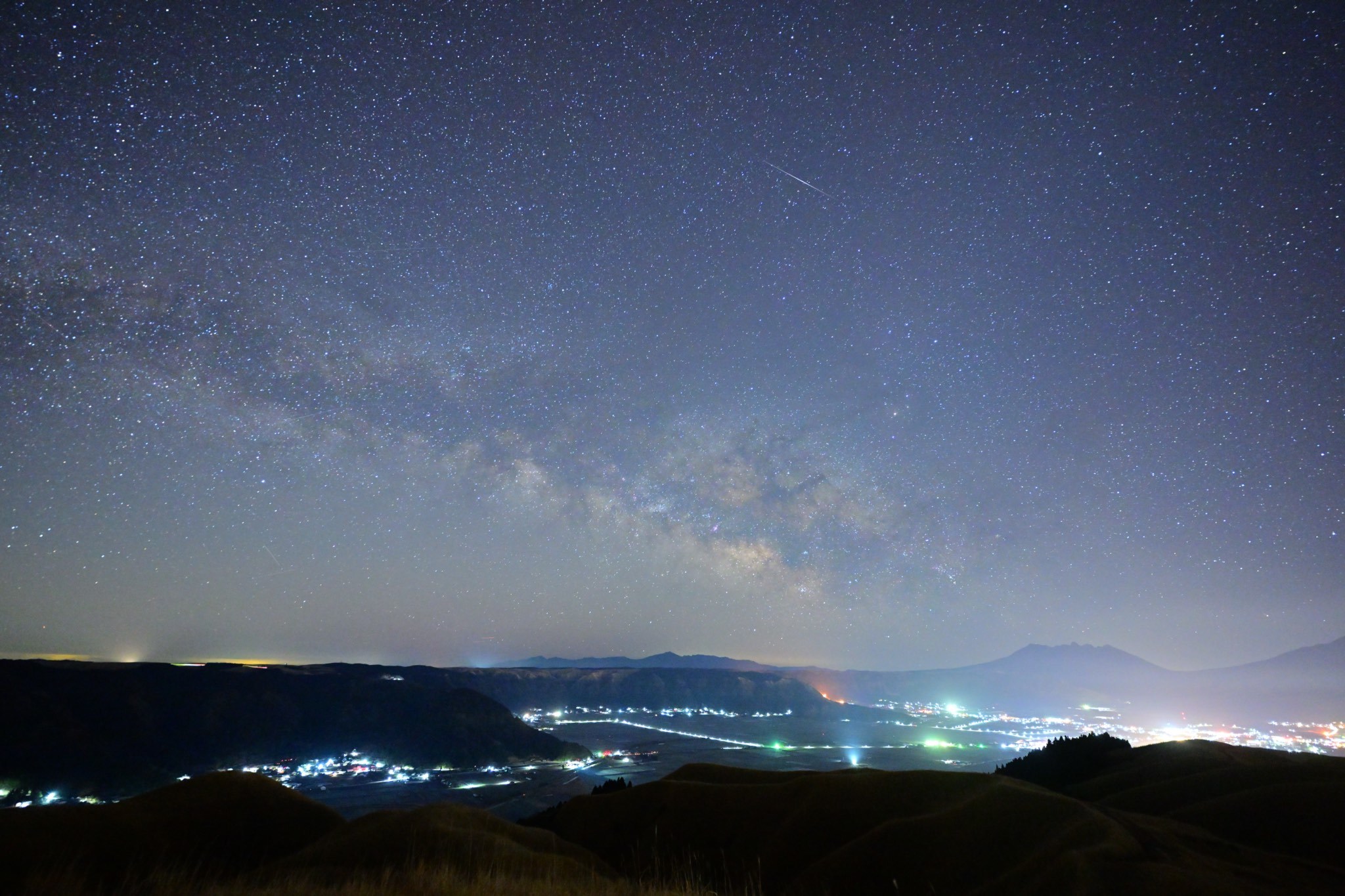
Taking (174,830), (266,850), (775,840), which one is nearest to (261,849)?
(266,850)

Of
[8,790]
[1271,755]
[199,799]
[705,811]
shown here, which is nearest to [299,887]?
[199,799]

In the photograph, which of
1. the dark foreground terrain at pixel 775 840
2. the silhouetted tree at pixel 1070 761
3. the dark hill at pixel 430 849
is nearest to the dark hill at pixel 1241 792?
the dark foreground terrain at pixel 775 840

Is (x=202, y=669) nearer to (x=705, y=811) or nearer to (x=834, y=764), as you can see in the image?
(x=834, y=764)

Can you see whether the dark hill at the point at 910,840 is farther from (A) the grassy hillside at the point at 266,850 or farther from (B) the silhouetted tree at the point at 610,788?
(A) the grassy hillside at the point at 266,850

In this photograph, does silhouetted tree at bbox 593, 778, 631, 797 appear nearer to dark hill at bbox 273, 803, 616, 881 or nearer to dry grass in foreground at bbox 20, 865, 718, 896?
dark hill at bbox 273, 803, 616, 881

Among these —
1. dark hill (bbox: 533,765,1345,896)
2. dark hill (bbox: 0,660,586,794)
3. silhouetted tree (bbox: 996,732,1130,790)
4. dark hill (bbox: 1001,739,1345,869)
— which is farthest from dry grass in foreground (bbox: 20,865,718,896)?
dark hill (bbox: 0,660,586,794)
